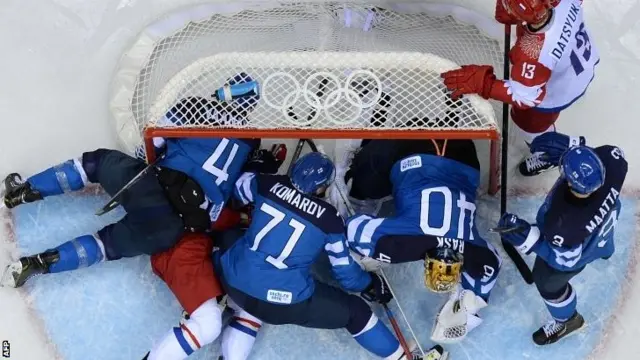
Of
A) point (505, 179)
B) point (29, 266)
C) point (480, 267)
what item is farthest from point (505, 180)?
point (29, 266)

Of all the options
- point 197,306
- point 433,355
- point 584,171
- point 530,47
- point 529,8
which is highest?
point 529,8

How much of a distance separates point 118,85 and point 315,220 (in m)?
0.97

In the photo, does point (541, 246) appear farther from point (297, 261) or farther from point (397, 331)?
point (297, 261)

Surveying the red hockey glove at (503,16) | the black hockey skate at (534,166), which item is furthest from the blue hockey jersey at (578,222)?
the red hockey glove at (503,16)

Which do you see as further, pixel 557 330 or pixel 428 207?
pixel 557 330

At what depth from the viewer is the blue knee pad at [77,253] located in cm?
332

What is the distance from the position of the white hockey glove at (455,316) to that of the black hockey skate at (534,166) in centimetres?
51

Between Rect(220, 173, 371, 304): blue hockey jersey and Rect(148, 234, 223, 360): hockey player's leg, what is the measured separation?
93 mm

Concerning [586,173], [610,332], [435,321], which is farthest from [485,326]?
[586,173]

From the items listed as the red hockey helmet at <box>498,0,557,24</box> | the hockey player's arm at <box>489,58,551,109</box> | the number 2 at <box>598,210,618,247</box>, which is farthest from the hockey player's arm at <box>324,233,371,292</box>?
the red hockey helmet at <box>498,0,557,24</box>

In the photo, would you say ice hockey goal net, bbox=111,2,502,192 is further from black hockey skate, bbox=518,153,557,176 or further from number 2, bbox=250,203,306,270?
black hockey skate, bbox=518,153,557,176

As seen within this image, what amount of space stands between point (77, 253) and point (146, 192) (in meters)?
0.37

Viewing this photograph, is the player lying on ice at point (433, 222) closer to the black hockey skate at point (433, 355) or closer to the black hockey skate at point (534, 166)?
the black hockey skate at point (433, 355)

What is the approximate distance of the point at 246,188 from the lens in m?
3.27
